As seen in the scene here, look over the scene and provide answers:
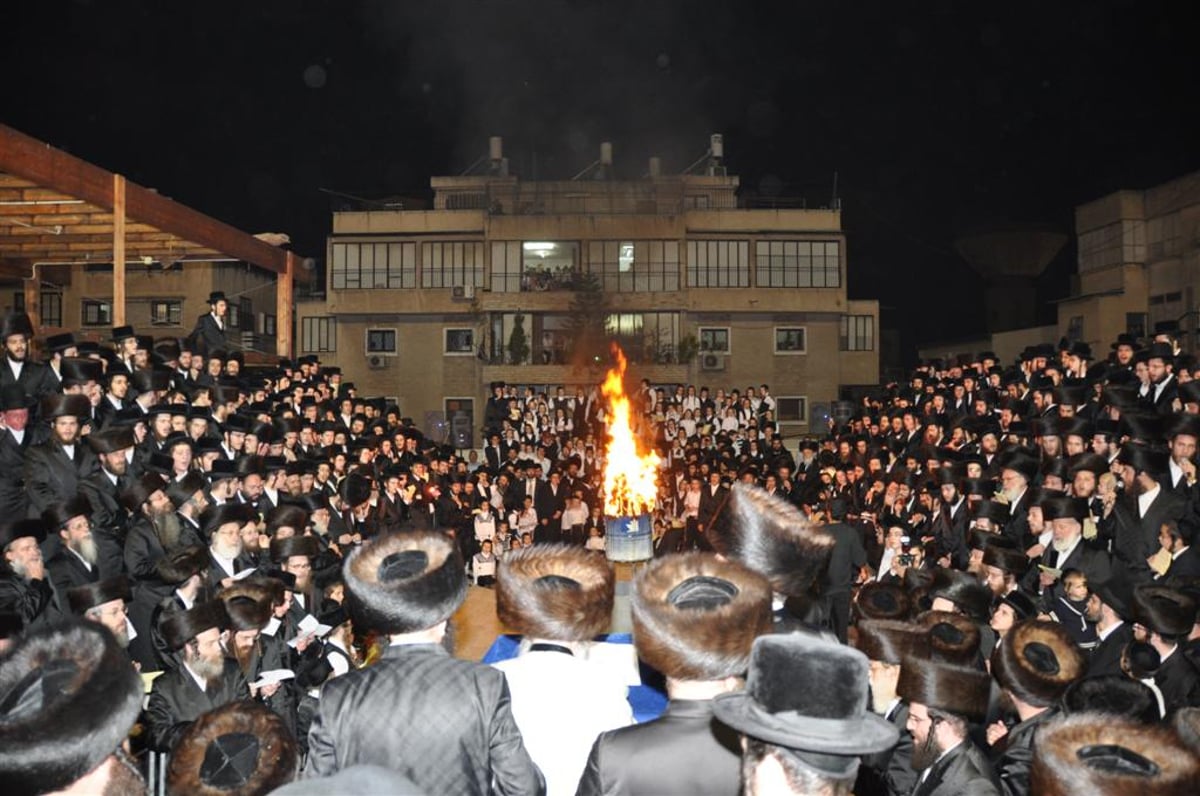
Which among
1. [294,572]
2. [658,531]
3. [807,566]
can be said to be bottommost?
[658,531]

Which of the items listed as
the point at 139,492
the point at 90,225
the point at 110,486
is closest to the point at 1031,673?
the point at 139,492

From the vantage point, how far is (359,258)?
1515 inches

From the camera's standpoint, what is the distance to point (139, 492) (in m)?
8.05

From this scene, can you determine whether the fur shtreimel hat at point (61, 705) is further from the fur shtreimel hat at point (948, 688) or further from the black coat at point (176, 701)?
the fur shtreimel hat at point (948, 688)

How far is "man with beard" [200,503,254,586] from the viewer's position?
7.76 m

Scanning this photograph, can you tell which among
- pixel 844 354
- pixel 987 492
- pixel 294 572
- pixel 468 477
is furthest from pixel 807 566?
pixel 844 354

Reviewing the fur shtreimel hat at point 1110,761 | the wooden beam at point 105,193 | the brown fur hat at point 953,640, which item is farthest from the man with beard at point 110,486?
the fur shtreimel hat at point 1110,761

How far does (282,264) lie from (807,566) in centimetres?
1692

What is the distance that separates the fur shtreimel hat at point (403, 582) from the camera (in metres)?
3.23

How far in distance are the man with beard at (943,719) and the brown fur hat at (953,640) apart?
0.16m

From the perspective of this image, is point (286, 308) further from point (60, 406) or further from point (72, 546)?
point (72, 546)

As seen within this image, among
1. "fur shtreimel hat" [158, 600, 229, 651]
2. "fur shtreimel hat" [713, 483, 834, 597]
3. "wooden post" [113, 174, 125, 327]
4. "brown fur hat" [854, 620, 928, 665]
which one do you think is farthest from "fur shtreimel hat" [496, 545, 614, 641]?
"wooden post" [113, 174, 125, 327]

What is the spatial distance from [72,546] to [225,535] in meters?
1.10

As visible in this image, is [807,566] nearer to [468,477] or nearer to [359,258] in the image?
[468,477]
